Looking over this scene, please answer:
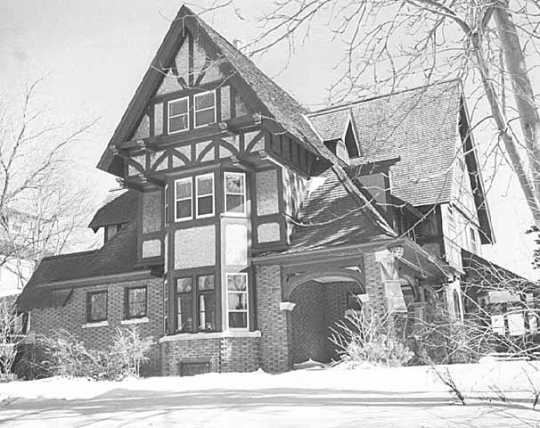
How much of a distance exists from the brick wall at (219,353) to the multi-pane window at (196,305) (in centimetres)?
43

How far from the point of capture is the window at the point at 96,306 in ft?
72.0

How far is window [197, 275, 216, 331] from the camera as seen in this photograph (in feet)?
60.4

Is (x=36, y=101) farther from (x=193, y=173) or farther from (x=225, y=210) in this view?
(x=225, y=210)

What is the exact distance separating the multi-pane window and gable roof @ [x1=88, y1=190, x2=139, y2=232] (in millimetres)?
6401

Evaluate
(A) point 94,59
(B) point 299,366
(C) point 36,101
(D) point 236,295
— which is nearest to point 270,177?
(D) point 236,295

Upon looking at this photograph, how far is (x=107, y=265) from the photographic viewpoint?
72.4 ft

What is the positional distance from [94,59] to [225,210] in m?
6.27

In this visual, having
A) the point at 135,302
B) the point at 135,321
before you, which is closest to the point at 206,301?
the point at 135,321

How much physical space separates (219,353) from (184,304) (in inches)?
76.9

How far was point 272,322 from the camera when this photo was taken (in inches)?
719

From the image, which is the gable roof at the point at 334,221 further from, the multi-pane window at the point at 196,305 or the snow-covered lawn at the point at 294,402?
the snow-covered lawn at the point at 294,402

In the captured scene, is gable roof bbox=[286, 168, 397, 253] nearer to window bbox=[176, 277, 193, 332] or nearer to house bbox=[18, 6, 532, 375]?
house bbox=[18, 6, 532, 375]

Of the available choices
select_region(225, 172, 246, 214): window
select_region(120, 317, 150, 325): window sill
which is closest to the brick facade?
select_region(120, 317, 150, 325): window sill

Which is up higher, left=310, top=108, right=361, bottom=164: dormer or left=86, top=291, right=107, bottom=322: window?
left=310, top=108, right=361, bottom=164: dormer
